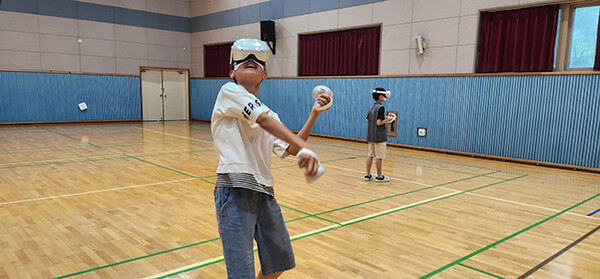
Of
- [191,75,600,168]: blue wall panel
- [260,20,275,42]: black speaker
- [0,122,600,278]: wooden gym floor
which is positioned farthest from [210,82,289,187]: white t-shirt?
[260,20,275,42]: black speaker

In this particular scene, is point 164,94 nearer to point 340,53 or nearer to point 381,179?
point 340,53

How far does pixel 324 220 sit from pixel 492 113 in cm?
644

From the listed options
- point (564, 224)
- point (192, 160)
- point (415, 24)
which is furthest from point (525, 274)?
point (415, 24)

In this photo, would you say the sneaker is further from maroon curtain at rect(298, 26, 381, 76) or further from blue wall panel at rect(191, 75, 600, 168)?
maroon curtain at rect(298, 26, 381, 76)

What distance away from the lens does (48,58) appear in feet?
47.8

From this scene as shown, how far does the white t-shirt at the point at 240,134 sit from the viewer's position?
1747mm

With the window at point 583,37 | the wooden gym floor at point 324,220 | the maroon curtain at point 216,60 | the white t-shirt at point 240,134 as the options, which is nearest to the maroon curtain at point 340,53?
the maroon curtain at point 216,60

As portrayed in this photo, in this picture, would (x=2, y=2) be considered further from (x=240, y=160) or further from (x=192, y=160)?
(x=240, y=160)

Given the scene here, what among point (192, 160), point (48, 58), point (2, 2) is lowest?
point (192, 160)

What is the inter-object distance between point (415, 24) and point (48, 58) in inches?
493

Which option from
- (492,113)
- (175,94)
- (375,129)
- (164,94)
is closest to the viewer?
(375,129)

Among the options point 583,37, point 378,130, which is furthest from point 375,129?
point 583,37

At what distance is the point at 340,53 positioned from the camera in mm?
12391

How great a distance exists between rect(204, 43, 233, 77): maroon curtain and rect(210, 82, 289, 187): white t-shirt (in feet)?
48.9
